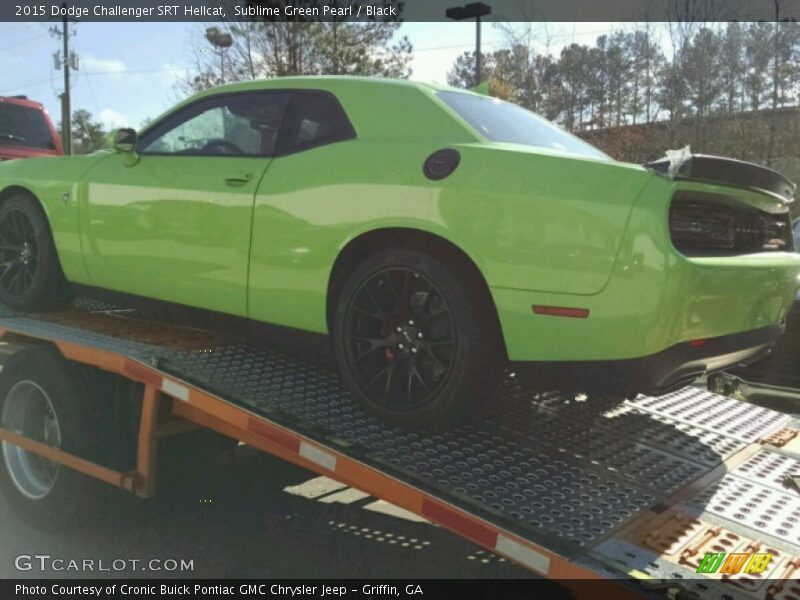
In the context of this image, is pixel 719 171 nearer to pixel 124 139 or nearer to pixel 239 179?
pixel 239 179

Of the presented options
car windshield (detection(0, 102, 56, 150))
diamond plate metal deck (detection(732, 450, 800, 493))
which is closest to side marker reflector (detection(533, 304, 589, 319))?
diamond plate metal deck (detection(732, 450, 800, 493))

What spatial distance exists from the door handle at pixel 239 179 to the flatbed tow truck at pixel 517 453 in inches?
29.4

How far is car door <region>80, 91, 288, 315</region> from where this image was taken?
11.6 feet

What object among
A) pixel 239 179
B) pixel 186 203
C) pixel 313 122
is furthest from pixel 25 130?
pixel 313 122

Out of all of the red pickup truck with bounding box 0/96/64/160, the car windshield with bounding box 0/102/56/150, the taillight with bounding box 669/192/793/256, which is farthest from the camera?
the car windshield with bounding box 0/102/56/150

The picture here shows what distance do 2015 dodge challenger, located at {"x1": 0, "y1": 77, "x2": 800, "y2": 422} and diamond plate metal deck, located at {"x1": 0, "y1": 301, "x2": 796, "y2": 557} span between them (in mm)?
213

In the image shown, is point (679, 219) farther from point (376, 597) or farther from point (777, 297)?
point (376, 597)

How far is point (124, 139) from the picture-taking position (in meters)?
4.12

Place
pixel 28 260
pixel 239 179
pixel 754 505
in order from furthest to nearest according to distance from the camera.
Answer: pixel 28 260
pixel 239 179
pixel 754 505

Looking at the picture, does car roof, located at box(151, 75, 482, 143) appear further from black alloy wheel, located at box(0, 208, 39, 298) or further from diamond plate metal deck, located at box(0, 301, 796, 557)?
black alloy wheel, located at box(0, 208, 39, 298)

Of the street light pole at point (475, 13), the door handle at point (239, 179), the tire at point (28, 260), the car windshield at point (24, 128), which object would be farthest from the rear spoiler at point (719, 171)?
the street light pole at point (475, 13)

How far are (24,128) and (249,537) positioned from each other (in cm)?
947

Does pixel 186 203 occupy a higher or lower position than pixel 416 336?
higher

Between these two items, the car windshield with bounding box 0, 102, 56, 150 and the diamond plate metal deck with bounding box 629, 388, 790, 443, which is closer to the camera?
the diamond plate metal deck with bounding box 629, 388, 790, 443
